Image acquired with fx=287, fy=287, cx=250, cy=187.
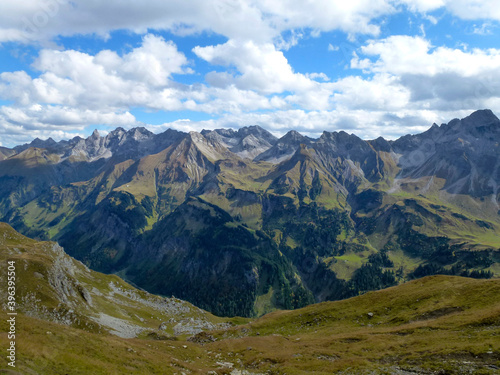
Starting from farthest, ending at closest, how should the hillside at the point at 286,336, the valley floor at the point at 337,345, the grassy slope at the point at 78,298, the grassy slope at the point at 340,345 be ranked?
the grassy slope at the point at 78,298, the hillside at the point at 286,336, the grassy slope at the point at 340,345, the valley floor at the point at 337,345

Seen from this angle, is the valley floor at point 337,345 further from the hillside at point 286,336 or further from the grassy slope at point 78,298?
the grassy slope at point 78,298

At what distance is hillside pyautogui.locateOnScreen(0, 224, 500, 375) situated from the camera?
37.9 meters

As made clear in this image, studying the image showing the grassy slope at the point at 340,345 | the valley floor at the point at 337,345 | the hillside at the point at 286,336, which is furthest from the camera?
the hillside at the point at 286,336

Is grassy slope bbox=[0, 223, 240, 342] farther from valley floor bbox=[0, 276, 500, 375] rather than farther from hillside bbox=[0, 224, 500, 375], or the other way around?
valley floor bbox=[0, 276, 500, 375]

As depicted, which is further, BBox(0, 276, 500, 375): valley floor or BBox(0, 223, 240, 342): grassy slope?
BBox(0, 223, 240, 342): grassy slope

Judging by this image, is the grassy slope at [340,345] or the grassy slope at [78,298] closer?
the grassy slope at [340,345]

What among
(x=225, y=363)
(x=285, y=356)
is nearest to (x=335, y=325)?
(x=285, y=356)

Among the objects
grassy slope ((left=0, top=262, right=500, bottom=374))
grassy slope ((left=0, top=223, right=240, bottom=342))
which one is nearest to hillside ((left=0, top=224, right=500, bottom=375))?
grassy slope ((left=0, top=262, right=500, bottom=374))

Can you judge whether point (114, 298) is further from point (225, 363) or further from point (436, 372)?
point (436, 372)

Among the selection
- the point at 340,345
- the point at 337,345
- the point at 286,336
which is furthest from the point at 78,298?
the point at 340,345

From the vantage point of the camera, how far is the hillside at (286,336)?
37.9 m

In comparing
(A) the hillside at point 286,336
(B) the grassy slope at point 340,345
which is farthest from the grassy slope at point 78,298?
(B) the grassy slope at point 340,345

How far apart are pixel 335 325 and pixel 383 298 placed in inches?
773

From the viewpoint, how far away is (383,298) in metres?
89.8
